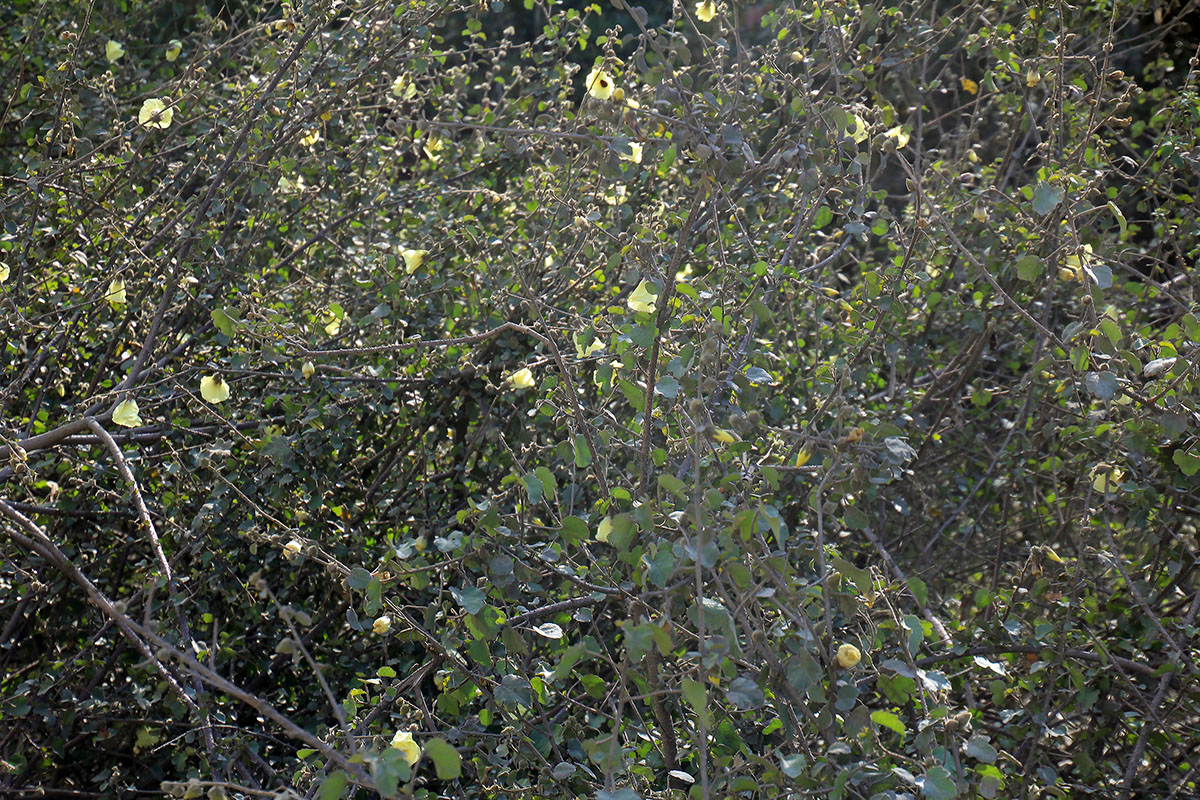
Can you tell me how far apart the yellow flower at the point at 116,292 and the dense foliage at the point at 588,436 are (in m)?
0.02

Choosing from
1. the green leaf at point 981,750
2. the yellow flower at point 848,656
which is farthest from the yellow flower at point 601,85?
the green leaf at point 981,750

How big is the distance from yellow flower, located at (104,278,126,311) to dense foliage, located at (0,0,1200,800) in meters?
0.02

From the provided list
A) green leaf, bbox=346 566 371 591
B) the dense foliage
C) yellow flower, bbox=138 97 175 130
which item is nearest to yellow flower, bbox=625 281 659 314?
the dense foliage

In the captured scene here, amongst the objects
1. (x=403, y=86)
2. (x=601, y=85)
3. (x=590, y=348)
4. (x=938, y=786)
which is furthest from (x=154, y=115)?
(x=938, y=786)

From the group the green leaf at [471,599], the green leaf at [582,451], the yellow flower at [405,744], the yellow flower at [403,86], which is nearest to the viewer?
the yellow flower at [405,744]

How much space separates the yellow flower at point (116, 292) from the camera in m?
2.08

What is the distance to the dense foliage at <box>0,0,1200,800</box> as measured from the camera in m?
1.44

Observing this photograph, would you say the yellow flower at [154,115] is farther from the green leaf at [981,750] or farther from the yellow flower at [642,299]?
the green leaf at [981,750]

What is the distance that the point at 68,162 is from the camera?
2139mm

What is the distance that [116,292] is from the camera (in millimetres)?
Answer: 2074

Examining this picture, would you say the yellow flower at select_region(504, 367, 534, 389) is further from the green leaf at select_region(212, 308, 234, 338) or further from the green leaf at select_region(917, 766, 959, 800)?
the green leaf at select_region(917, 766, 959, 800)

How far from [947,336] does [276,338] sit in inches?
67.2

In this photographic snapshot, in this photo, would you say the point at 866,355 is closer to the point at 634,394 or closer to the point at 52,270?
the point at 634,394

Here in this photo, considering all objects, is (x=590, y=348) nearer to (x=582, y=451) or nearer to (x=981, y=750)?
(x=582, y=451)
